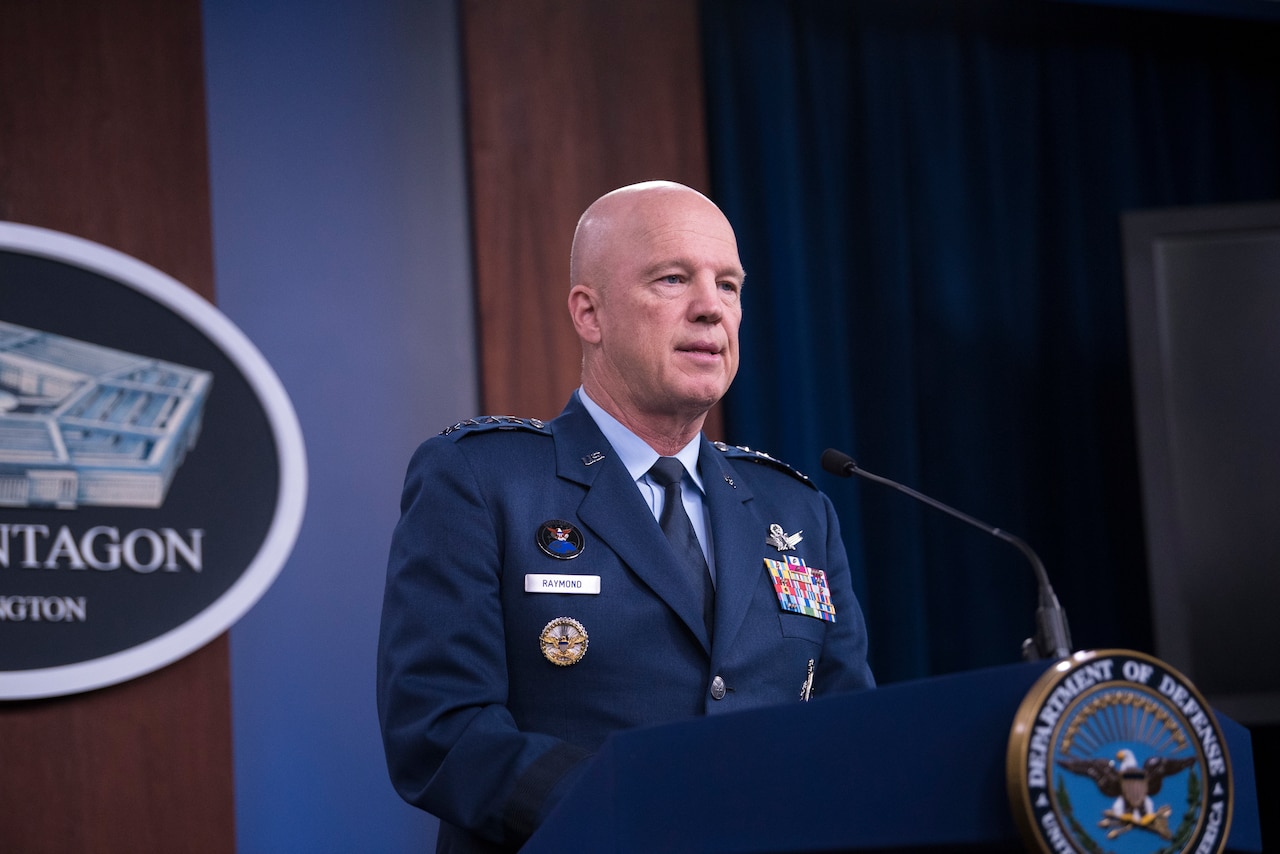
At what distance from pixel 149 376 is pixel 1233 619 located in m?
2.56

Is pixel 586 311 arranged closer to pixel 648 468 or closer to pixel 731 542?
pixel 648 468

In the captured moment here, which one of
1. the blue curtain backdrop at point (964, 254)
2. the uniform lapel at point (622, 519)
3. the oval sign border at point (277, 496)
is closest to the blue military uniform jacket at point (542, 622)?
the uniform lapel at point (622, 519)

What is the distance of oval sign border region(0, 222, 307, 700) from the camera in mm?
2545

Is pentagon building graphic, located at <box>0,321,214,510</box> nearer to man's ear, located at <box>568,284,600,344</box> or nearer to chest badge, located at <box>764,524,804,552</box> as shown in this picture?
man's ear, located at <box>568,284,600,344</box>

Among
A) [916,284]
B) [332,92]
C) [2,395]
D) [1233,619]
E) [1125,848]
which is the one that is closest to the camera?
[1125,848]

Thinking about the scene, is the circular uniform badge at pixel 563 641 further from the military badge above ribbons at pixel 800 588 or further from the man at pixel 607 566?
the military badge above ribbons at pixel 800 588

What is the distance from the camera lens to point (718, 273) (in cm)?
172

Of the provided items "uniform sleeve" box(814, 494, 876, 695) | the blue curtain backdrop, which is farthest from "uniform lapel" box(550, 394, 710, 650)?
the blue curtain backdrop

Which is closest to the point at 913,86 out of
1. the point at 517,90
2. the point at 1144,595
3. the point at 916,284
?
the point at 916,284

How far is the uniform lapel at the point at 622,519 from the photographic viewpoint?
61.2 inches

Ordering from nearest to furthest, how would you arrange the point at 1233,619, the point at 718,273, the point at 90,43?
1. the point at 718,273
2. the point at 90,43
3. the point at 1233,619

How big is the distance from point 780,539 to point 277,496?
52.5 inches

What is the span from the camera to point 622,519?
1.61m

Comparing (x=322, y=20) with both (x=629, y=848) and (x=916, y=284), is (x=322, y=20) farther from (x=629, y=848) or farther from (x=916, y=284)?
(x=629, y=848)
